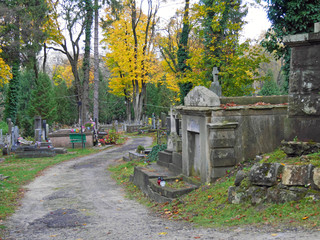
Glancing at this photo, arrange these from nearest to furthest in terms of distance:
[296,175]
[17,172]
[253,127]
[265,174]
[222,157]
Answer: [296,175], [265,174], [222,157], [253,127], [17,172]

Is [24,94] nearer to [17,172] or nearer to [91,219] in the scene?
[17,172]

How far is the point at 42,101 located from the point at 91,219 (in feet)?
104

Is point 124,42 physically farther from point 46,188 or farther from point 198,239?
point 198,239

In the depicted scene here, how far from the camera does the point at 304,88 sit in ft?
21.6

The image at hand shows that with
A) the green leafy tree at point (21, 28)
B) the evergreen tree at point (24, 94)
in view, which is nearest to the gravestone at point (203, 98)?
the green leafy tree at point (21, 28)

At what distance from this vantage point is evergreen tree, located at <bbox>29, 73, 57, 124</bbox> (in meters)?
37.0

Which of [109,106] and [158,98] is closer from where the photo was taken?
[158,98]

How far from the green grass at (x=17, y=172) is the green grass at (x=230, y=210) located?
372 cm

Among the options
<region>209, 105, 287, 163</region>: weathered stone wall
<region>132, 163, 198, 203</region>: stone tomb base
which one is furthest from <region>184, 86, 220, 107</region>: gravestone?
<region>132, 163, 198, 203</region>: stone tomb base

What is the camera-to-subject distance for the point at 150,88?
47.9m

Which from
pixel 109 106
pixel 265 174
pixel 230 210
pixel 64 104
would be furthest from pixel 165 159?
pixel 109 106

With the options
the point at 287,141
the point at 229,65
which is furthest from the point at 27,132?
the point at 287,141

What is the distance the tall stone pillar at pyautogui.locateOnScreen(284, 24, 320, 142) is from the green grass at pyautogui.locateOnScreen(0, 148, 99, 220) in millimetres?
6513

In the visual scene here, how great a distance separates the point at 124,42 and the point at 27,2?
952 cm
